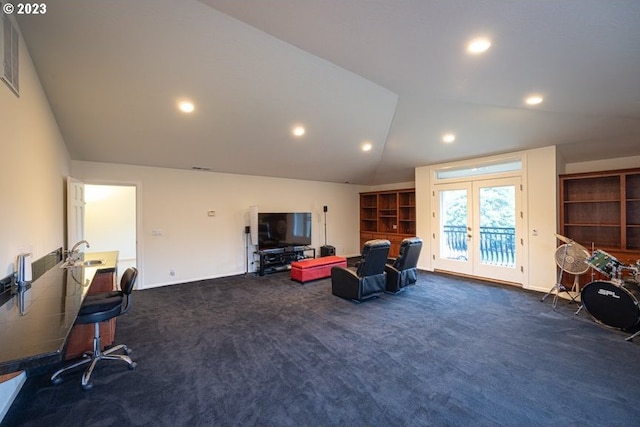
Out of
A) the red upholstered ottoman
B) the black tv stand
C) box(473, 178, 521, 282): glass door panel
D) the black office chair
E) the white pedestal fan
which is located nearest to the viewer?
the black office chair

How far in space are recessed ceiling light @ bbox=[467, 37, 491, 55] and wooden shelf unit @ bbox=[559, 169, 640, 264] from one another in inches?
158

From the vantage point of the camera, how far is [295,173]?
6.89 m

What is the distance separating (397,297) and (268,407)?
3082mm

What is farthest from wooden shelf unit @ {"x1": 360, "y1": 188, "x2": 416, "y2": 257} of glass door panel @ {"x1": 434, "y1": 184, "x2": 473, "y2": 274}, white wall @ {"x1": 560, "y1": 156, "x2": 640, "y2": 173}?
white wall @ {"x1": 560, "y1": 156, "x2": 640, "y2": 173}

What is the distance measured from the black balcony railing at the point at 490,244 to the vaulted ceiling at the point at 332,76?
1641mm

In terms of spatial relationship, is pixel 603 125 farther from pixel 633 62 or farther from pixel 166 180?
pixel 166 180

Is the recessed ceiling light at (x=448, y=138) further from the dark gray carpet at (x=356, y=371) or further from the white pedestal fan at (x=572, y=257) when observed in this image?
the dark gray carpet at (x=356, y=371)

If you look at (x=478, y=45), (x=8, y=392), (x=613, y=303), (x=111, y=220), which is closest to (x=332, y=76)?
(x=478, y=45)

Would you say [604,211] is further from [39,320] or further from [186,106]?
[39,320]

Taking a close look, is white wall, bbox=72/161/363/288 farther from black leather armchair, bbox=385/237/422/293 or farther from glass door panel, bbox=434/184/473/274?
glass door panel, bbox=434/184/473/274

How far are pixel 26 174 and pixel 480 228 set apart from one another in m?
6.91

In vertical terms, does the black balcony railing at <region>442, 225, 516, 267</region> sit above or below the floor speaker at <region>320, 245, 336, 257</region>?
above

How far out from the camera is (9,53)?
2.08m

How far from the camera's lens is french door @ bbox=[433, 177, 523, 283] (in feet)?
16.9
